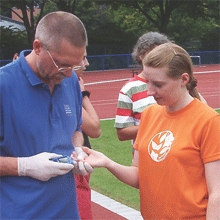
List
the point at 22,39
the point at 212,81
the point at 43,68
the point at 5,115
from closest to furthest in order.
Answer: the point at 5,115
the point at 43,68
the point at 212,81
the point at 22,39

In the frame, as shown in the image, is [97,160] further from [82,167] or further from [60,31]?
[60,31]

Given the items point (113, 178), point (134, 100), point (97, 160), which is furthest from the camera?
point (113, 178)

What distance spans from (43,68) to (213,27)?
46.6 metres

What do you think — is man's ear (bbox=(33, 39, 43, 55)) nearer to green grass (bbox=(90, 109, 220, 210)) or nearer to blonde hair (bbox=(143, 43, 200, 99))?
blonde hair (bbox=(143, 43, 200, 99))

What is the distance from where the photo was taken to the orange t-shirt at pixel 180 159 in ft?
9.39

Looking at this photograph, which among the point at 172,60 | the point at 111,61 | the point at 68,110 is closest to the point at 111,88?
the point at 111,61

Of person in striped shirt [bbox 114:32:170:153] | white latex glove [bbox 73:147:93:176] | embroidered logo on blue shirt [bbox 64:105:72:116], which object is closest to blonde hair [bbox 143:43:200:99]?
embroidered logo on blue shirt [bbox 64:105:72:116]

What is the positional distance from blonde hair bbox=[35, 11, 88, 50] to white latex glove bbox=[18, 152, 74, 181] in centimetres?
62

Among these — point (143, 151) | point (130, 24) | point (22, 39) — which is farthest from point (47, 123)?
point (130, 24)

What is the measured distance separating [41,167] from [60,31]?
0.77 m

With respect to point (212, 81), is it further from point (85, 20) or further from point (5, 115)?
point (5, 115)

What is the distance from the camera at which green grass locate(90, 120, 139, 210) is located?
757cm

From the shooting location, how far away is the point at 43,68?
10.1 feet

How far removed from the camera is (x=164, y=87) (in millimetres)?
2980
